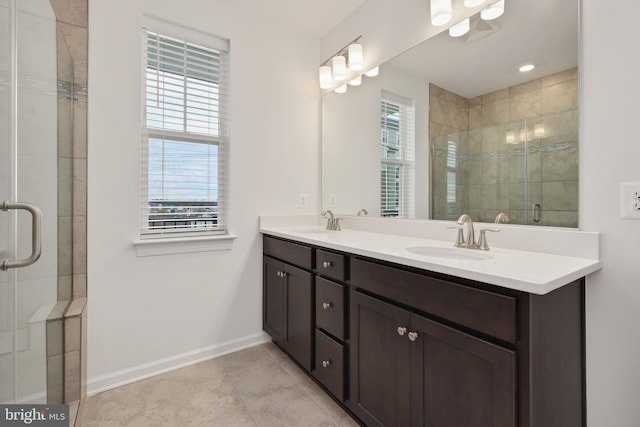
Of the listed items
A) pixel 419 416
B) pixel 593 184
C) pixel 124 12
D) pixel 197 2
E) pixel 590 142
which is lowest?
pixel 419 416

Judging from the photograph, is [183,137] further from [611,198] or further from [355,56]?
[611,198]

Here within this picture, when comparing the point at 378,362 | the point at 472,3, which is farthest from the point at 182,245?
the point at 472,3

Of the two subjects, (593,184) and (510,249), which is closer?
(593,184)

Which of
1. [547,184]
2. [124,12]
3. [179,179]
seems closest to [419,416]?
[547,184]

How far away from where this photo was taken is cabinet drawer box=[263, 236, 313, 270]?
1801mm

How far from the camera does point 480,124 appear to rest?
5.05 ft

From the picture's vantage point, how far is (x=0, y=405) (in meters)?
0.97

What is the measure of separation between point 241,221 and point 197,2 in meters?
1.49

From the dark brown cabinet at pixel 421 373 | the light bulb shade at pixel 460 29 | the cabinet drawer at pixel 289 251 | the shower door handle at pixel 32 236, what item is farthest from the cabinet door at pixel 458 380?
the light bulb shade at pixel 460 29

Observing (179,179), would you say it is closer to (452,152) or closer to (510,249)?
(452,152)

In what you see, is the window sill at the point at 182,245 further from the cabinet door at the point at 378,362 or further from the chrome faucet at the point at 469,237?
the chrome faucet at the point at 469,237

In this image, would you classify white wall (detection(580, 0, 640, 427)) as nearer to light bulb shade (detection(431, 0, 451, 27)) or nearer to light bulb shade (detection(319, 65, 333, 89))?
light bulb shade (detection(431, 0, 451, 27))

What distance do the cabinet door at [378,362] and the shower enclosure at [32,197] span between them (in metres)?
1.26

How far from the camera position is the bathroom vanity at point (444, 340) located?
2.91 feet
